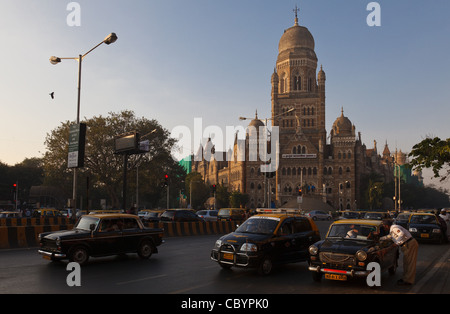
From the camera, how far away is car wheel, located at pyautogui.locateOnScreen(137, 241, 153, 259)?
47.2 ft

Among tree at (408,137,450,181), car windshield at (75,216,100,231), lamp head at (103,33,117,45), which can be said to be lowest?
car windshield at (75,216,100,231)

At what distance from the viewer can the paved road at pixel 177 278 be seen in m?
9.42

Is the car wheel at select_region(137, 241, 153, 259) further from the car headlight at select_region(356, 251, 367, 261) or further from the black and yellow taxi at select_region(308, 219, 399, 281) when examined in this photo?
the car headlight at select_region(356, 251, 367, 261)

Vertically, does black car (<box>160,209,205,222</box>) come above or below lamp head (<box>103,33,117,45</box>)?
below

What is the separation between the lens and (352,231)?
11.0m

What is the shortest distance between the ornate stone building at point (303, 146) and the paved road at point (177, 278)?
241ft

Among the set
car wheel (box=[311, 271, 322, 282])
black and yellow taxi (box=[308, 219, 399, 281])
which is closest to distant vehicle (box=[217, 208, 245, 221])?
black and yellow taxi (box=[308, 219, 399, 281])

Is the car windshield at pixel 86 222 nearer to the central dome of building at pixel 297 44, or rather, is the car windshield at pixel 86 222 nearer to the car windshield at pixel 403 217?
the car windshield at pixel 403 217

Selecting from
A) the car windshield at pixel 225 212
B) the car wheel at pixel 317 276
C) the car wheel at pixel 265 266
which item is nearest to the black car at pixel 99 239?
the car wheel at pixel 265 266

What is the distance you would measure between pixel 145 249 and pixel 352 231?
7321mm
